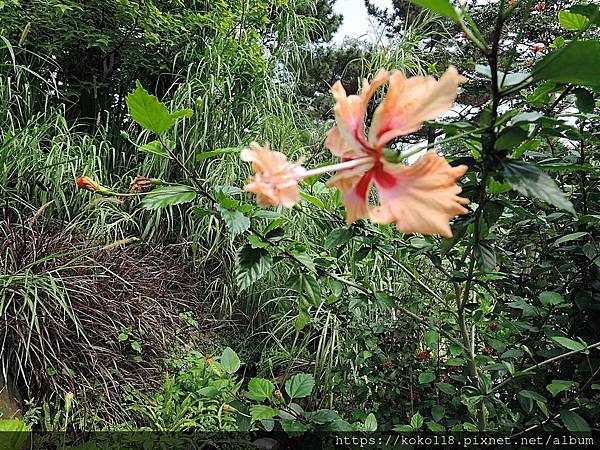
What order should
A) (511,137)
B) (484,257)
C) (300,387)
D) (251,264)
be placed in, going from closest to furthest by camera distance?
(511,137)
(484,257)
(251,264)
(300,387)

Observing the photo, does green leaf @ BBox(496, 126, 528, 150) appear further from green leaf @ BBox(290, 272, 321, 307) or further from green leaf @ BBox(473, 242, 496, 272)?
green leaf @ BBox(290, 272, 321, 307)

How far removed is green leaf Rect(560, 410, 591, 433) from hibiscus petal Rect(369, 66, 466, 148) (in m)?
0.53

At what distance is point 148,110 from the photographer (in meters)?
0.57

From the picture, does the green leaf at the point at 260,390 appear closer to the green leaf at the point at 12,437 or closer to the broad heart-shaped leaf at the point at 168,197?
the broad heart-shaped leaf at the point at 168,197

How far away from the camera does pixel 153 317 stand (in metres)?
2.18

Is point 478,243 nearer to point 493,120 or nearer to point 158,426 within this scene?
point 493,120

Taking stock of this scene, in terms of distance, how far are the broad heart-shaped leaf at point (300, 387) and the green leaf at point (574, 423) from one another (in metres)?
0.36

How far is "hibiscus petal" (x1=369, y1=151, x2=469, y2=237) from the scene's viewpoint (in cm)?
27

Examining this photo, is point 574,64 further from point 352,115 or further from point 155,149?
point 155,149

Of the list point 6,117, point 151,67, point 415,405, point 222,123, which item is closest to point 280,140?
point 222,123

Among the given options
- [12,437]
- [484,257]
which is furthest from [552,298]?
[12,437]

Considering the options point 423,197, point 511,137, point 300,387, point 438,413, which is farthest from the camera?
point 438,413

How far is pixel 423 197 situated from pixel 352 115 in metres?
0.08

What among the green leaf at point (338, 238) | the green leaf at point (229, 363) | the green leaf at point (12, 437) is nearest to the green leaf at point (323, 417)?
the green leaf at point (229, 363)
